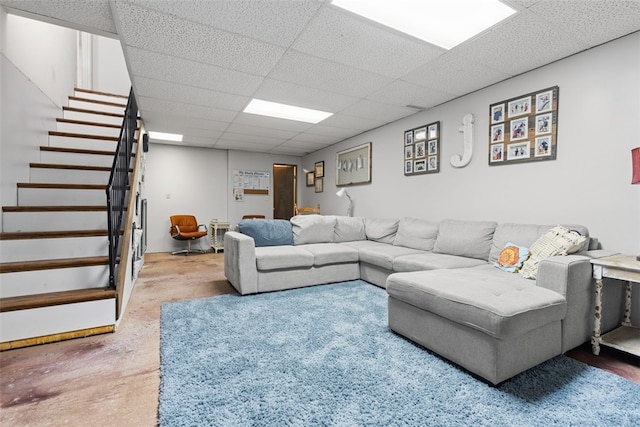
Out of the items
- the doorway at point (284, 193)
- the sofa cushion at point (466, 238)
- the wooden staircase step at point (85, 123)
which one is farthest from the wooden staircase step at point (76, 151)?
the doorway at point (284, 193)

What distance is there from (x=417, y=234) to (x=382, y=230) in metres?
0.70

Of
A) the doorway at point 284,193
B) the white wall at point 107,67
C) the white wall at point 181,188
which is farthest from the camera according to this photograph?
the doorway at point 284,193

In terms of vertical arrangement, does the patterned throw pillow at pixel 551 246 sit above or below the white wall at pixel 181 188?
below

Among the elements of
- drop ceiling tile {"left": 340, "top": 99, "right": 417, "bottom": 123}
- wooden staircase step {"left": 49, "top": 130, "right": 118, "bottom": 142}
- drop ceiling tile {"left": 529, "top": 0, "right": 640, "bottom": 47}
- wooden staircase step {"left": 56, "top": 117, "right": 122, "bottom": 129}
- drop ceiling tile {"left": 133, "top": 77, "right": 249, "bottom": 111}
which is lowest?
wooden staircase step {"left": 49, "top": 130, "right": 118, "bottom": 142}

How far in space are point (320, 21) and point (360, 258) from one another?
2.67 m

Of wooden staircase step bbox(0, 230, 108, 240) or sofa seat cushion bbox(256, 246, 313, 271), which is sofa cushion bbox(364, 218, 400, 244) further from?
wooden staircase step bbox(0, 230, 108, 240)

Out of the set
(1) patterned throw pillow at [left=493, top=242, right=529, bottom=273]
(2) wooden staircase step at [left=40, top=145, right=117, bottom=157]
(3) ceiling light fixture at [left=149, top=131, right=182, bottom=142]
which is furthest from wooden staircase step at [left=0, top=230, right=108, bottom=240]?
(1) patterned throw pillow at [left=493, top=242, right=529, bottom=273]

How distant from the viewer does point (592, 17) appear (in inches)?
80.0

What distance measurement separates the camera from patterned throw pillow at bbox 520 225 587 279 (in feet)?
7.05

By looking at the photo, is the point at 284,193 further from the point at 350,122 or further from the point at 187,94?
the point at 187,94

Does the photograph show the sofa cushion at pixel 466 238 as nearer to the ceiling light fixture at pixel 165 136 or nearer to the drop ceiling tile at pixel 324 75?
the drop ceiling tile at pixel 324 75

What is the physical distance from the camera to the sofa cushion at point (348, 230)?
14.4ft

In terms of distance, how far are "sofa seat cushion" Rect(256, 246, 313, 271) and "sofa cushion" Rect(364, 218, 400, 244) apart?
134 cm

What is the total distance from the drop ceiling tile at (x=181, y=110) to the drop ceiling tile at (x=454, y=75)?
2587 millimetres
